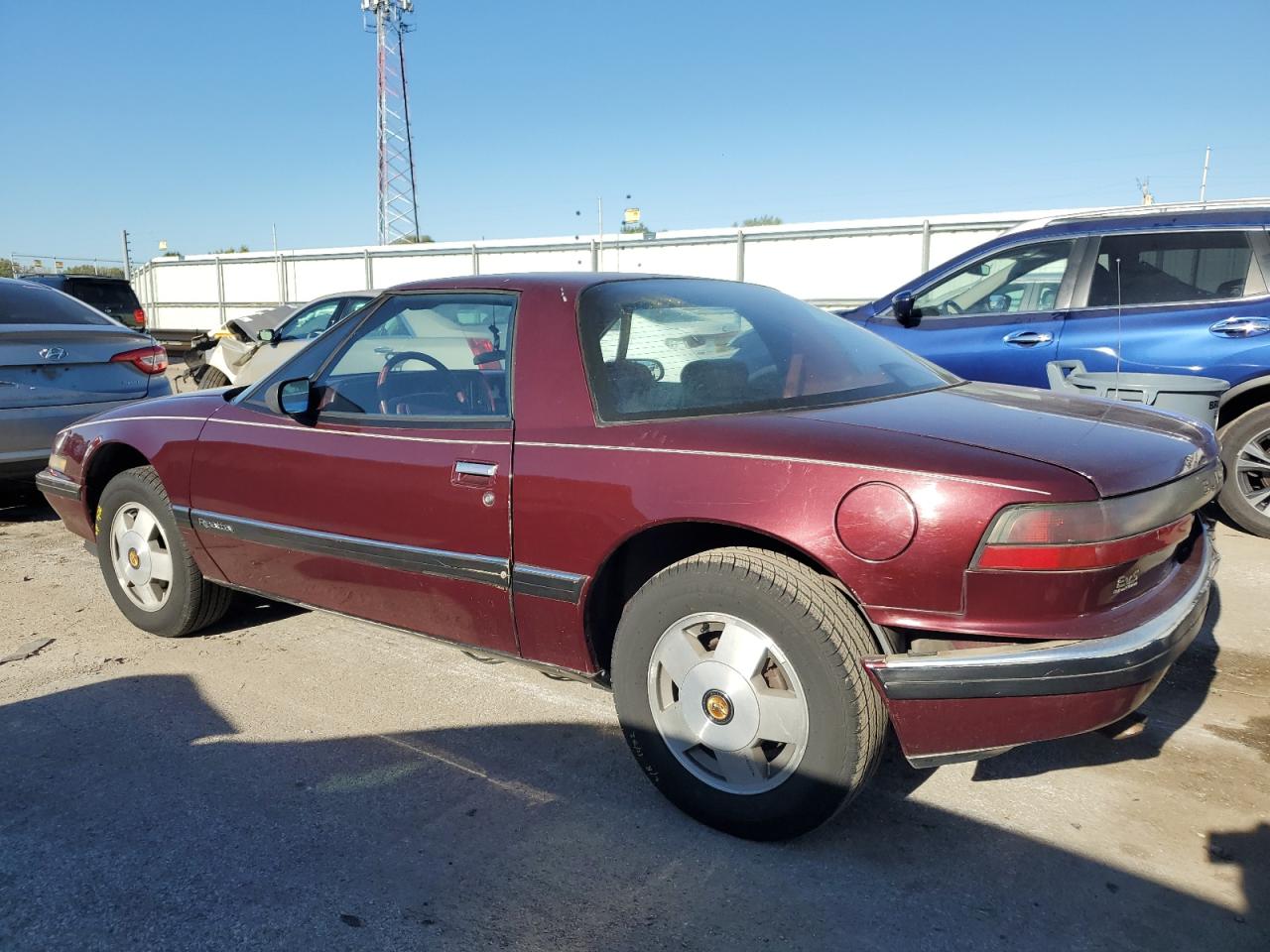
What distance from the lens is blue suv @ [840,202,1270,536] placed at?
4.94 meters

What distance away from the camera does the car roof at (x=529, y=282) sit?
2926mm

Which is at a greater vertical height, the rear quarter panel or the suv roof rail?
the suv roof rail

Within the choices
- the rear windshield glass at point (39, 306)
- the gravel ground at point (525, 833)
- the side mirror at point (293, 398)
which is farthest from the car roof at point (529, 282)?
the rear windshield glass at point (39, 306)

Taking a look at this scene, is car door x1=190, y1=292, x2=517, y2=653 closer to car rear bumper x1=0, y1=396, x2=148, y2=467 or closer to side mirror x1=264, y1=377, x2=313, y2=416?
side mirror x1=264, y1=377, x2=313, y2=416

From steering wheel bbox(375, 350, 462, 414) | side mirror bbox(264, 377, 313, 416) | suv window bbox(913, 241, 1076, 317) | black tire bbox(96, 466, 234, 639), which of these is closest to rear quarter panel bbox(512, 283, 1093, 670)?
steering wheel bbox(375, 350, 462, 414)

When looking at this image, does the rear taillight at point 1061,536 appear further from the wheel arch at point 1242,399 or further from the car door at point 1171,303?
the wheel arch at point 1242,399

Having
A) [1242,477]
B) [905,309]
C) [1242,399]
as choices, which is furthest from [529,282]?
[1242,477]

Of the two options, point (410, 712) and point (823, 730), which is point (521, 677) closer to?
point (410, 712)

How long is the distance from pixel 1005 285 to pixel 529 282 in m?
3.65

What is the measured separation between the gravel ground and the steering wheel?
42.0 inches

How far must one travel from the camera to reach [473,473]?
278cm

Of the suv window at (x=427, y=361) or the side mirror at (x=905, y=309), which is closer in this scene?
the suv window at (x=427, y=361)

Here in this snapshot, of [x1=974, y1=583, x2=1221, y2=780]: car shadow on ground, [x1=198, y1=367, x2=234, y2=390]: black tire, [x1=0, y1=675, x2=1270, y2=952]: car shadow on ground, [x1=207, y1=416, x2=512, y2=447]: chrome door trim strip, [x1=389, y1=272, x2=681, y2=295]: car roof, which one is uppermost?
[x1=389, y1=272, x2=681, y2=295]: car roof

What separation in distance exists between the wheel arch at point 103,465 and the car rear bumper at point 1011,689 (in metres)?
→ 3.22
